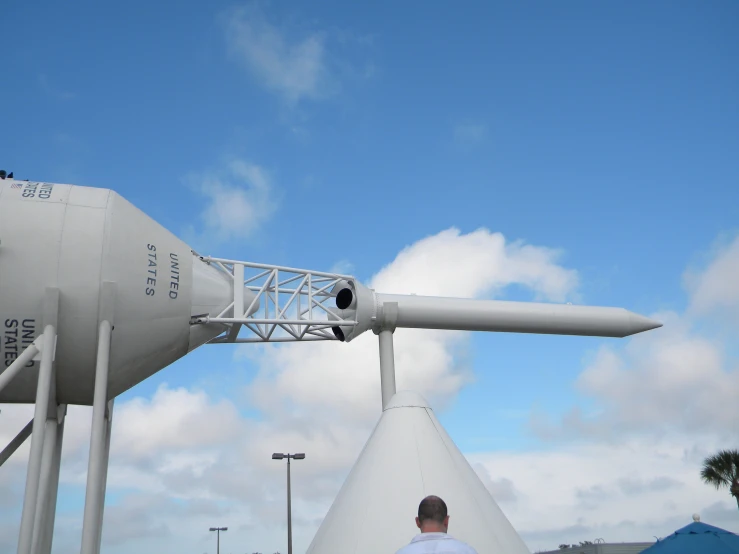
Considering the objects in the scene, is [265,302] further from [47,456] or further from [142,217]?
[47,456]

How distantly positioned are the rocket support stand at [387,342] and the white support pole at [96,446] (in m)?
6.77

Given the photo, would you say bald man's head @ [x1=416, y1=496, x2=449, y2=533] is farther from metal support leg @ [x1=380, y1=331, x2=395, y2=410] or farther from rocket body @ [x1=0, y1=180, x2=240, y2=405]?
metal support leg @ [x1=380, y1=331, x2=395, y2=410]

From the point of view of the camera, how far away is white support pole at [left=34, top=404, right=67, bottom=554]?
49.6ft

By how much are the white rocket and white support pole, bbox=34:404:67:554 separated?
45mm

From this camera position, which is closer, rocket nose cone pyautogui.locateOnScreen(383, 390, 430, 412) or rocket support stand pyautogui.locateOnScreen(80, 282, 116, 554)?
rocket nose cone pyautogui.locateOnScreen(383, 390, 430, 412)

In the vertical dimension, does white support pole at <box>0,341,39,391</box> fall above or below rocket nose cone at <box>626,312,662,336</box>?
below

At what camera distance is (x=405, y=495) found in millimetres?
10508

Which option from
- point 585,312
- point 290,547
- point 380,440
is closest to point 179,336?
point 380,440

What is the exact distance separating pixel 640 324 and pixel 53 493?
1670 centimetres

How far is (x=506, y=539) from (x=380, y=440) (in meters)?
2.56

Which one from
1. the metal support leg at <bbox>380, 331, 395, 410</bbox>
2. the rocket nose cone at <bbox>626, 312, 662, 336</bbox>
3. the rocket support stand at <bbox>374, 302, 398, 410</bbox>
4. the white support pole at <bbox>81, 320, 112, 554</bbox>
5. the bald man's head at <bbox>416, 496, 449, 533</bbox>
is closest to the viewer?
the bald man's head at <bbox>416, 496, 449, 533</bbox>

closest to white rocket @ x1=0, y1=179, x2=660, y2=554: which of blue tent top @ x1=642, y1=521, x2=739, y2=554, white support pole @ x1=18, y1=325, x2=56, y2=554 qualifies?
white support pole @ x1=18, y1=325, x2=56, y2=554

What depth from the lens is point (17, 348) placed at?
46.5 feet

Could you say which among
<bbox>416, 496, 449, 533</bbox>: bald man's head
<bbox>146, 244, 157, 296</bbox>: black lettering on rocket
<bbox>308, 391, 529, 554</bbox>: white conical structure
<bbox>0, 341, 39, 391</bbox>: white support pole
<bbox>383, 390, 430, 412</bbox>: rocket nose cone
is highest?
<bbox>146, 244, 157, 296</bbox>: black lettering on rocket
